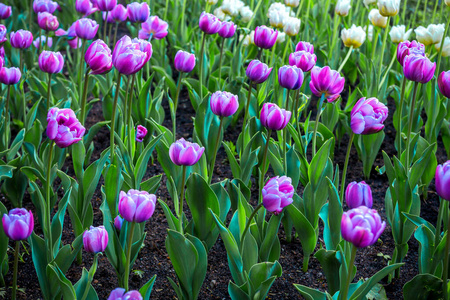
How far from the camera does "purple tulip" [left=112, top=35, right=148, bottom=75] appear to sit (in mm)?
1516

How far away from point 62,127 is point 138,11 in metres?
1.12

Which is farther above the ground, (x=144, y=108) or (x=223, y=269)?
(x=144, y=108)

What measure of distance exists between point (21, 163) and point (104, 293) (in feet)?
1.94

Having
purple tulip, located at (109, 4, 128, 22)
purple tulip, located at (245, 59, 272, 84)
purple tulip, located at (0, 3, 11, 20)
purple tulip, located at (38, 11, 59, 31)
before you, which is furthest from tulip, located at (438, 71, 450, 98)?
purple tulip, located at (0, 3, 11, 20)

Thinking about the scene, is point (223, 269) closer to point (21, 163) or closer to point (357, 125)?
point (357, 125)

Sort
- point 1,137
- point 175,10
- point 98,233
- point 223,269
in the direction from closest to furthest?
point 98,233, point 223,269, point 1,137, point 175,10

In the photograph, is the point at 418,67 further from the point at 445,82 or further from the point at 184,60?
the point at 184,60

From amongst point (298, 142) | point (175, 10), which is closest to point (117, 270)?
point (298, 142)

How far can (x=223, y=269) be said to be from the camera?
179cm

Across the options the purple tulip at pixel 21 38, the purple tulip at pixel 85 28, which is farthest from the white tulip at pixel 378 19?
the purple tulip at pixel 21 38

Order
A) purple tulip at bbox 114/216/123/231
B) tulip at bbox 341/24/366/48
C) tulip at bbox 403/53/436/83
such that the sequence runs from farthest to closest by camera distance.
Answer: tulip at bbox 341/24/366/48, tulip at bbox 403/53/436/83, purple tulip at bbox 114/216/123/231

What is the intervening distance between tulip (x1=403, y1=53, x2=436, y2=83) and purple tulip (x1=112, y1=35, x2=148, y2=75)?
0.78 meters

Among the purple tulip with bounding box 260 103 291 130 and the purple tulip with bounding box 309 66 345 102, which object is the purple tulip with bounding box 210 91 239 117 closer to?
the purple tulip with bounding box 260 103 291 130

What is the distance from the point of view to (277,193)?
1.24 m
